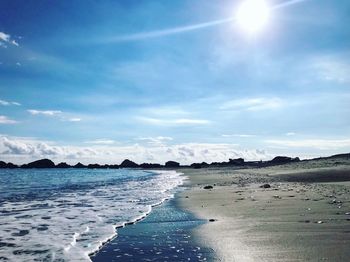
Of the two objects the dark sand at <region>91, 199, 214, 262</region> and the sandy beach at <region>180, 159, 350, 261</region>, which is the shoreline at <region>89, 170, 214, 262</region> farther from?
the sandy beach at <region>180, 159, 350, 261</region>

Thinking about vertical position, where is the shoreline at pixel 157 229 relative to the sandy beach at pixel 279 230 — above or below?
below

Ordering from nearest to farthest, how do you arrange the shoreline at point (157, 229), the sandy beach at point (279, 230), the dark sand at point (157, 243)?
the sandy beach at point (279, 230)
the dark sand at point (157, 243)
the shoreline at point (157, 229)

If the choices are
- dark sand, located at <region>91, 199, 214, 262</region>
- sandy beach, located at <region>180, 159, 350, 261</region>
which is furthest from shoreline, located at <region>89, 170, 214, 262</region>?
sandy beach, located at <region>180, 159, 350, 261</region>

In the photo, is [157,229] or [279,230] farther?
[157,229]

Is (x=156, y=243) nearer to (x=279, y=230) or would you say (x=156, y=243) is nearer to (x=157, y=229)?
(x=157, y=229)

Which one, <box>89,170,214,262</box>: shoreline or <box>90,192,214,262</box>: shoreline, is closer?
<box>90,192,214,262</box>: shoreline

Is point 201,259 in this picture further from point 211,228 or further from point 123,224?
point 123,224

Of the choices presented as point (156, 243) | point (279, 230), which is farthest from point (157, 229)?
point (279, 230)

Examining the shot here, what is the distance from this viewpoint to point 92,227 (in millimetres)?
12656

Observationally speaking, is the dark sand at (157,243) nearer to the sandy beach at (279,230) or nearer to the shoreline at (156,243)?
the shoreline at (156,243)

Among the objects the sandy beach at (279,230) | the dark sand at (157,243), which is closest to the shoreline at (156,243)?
the dark sand at (157,243)

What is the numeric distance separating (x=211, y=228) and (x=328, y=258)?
15.4ft

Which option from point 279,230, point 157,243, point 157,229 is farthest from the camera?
point 157,229

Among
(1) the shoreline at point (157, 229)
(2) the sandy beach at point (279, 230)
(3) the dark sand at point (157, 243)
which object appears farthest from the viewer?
(1) the shoreline at point (157, 229)
